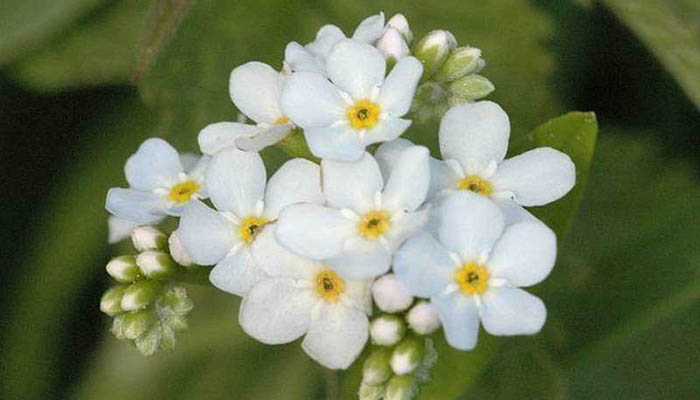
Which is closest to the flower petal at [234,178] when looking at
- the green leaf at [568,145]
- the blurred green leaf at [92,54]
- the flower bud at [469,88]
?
the flower bud at [469,88]

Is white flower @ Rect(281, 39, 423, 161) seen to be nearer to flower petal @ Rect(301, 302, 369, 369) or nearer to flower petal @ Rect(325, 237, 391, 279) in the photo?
flower petal @ Rect(325, 237, 391, 279)

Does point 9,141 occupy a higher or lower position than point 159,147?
lower

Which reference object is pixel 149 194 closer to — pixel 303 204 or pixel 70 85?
pixel 303 204

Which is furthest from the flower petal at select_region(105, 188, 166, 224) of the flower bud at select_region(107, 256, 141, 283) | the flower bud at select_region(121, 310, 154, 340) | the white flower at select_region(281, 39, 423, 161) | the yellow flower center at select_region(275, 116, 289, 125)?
the white flower at select_region(281, 39, 423, 161)

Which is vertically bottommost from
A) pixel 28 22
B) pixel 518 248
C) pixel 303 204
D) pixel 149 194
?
pixel 28 22

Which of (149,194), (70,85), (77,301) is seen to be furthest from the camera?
(77,301)

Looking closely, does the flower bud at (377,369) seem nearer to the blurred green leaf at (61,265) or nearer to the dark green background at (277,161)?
the dark green background at (277,161)

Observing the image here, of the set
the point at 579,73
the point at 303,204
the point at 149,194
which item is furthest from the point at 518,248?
the point at 579,73
